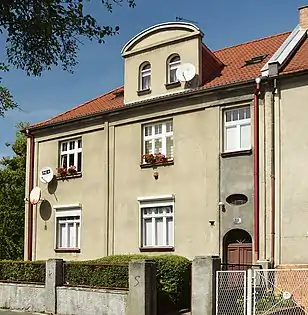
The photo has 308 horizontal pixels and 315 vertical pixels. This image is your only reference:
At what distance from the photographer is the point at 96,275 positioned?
18688mm

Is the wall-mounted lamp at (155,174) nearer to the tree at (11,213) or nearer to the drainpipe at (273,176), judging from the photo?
the drainpipe at (273,176)

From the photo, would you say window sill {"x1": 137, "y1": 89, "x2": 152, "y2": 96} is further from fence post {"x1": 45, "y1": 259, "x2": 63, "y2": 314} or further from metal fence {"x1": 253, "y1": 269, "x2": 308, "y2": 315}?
metal fence {"x1": 253, "y1": 269, "x2": 308, "y2": 315}

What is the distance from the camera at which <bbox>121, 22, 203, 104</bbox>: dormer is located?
23.9 m

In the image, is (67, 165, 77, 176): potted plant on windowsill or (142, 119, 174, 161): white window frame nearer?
(142, 119, 174, 161): white window frame

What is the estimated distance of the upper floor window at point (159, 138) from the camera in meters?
23.8

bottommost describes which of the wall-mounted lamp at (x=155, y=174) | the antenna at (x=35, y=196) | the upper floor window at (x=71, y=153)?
the antenna at (x=35, y=196)

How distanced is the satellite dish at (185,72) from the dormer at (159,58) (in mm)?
217

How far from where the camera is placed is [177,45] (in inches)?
957

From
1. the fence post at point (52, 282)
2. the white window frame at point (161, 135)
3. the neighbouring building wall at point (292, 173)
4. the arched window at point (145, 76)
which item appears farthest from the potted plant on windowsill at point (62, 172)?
the neighbouring building wall at point (292, 173)

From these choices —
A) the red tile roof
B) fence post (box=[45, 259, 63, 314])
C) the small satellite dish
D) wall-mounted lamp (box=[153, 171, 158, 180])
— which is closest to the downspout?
the red tile roof

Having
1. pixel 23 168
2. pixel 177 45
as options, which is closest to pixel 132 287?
pixel 177 45

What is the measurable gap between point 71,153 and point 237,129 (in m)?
8.52

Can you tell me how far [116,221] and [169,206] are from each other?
8.89 feet

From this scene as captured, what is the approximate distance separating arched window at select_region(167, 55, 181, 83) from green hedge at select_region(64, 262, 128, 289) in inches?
329
